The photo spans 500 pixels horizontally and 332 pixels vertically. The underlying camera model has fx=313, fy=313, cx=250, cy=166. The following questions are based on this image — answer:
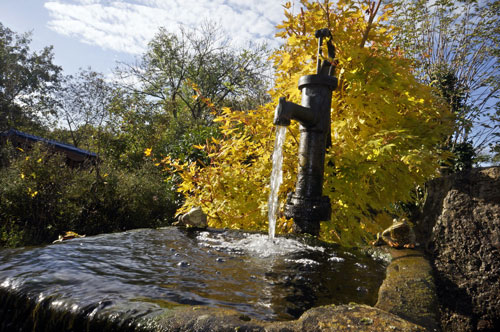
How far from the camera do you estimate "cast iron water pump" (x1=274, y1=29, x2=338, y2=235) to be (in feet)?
9.02

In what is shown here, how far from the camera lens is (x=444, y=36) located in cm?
1042

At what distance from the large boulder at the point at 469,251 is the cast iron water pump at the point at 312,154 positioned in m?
0.93

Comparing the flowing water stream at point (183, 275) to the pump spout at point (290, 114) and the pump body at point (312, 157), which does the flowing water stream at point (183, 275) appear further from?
the pump spout at point (290, 114)

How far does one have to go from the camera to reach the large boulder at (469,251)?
188cm

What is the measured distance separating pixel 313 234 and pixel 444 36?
10840 millimetres

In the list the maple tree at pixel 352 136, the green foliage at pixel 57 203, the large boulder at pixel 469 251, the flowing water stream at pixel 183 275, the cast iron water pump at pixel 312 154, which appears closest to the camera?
the flowing water stream at pixel 183 275

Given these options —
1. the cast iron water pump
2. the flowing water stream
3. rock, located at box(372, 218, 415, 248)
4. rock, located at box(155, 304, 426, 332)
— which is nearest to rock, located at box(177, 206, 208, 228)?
the flowing water stream

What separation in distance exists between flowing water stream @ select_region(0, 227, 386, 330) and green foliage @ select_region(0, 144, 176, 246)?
15.3 feet

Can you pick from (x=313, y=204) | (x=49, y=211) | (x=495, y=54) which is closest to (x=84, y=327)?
(x=313, y=204)

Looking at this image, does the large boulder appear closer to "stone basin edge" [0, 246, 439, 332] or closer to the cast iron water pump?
"stone basin edge" [0, 246, 439, 332]

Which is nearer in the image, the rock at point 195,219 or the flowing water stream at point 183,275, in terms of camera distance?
the flowing water stream at point 183,275

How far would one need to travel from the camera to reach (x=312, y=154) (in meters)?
2.84

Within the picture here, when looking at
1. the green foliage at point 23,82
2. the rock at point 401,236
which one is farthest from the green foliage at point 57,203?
the green foliage at point 23,82

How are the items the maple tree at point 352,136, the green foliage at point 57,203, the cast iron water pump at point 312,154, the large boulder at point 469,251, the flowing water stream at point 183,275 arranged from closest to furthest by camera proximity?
the flowing water stream at point 183,275
the large boulder at point 469,251
the cast iron water pump at point 312,154
the maple tree at point 352,136
the green foliage at point 57,203
